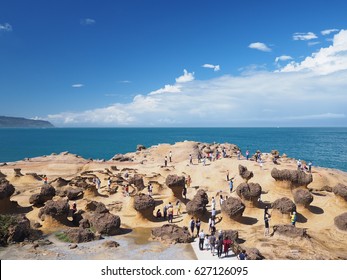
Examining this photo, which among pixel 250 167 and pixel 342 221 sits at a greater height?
pixel 250 167

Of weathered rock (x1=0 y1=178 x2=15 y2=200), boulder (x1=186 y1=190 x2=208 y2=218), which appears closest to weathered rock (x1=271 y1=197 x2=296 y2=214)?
boulder (x1=186 y1=190 x2=208 y2=218)

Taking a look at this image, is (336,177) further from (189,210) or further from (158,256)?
(158,256)

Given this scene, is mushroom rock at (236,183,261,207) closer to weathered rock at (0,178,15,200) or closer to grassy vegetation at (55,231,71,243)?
grassy vegetation at (55,231,71,243)

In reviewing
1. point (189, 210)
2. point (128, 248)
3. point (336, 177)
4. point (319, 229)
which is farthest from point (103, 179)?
point (336, 177)

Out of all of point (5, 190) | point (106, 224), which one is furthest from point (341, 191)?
point (5, 190)

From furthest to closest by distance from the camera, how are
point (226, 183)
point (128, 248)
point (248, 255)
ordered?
point (226, 183) < point (128, 248) < point (248, 255)

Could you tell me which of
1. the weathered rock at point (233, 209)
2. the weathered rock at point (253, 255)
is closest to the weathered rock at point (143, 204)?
the weathered rock at point (233, 209)

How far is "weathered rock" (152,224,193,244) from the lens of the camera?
23.9m

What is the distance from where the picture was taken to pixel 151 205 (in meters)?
30.4

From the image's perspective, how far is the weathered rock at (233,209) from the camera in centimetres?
2839

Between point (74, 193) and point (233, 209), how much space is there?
20223 millimetres

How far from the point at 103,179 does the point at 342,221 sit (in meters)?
33.1

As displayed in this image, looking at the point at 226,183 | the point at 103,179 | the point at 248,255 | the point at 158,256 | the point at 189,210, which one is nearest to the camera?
the point at 248,255

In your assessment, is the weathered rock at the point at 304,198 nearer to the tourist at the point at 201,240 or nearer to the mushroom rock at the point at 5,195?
the tourist at the point at 201,240
